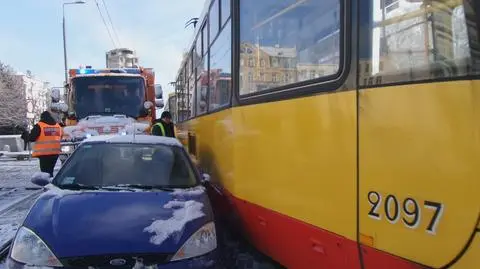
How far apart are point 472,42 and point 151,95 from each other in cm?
1317

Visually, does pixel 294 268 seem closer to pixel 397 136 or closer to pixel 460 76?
pixel 397 136

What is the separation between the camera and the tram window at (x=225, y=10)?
5492 mm

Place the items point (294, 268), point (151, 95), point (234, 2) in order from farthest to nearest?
point (151, 95), point (234, 2), point (294, 268)

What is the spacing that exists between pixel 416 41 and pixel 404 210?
83 centimetres

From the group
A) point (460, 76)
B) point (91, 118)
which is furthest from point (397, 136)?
point (91, 118)

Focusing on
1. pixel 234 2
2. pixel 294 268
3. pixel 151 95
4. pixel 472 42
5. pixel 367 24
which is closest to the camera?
pixel 472 42

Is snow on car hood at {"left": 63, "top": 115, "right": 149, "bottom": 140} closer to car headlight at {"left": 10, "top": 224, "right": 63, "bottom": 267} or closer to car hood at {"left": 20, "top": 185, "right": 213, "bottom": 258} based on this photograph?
car hood at {"left": 20, "top": 185, "right": 213, "bottom": 258}

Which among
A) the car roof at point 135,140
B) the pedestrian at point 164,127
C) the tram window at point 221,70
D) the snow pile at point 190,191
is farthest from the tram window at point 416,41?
the pedestrian at point 164,127

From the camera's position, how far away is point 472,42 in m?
2.31

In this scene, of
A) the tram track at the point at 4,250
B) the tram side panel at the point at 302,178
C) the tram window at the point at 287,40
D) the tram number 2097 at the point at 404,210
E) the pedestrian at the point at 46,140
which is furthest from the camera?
the pedestrian at the point at 46,140

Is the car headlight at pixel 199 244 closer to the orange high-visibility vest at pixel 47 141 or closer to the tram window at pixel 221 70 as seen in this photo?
the tram window at pixel 221 70

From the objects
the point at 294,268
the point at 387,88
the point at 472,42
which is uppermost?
the point at 472,42

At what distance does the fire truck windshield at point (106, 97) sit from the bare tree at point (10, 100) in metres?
42.6

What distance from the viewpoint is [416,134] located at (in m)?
2.56
